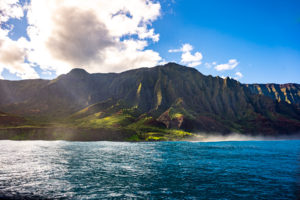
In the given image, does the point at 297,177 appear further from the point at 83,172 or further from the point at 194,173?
the point at 83,172

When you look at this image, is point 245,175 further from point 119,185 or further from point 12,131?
point 12,131

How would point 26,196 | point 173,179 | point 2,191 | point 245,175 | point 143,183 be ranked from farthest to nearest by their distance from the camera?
point 245,175 → point 173,179 → point 143,183 → point 2,191 → point 26,196

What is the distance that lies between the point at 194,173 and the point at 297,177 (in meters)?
22.0

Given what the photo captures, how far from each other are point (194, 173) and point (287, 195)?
19533 millimetres

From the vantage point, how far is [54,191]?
3123 cm

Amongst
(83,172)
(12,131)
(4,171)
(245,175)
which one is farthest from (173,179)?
(12,131)

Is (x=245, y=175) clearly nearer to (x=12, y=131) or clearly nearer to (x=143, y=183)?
(x=143, y=183)

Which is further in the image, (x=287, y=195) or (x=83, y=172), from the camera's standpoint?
(x=83, y=172)

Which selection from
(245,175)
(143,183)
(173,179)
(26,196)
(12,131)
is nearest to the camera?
(26,196)

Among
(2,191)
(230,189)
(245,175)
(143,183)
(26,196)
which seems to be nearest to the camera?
(26,196)

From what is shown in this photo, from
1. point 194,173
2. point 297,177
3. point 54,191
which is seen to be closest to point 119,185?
point 54,191

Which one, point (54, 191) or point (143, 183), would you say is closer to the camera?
point (54, 191)

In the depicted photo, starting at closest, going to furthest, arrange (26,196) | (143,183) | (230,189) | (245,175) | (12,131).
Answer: (26,196) < (230,189) < (143,183) < (245,175) < (12,131)

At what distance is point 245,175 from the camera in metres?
44.6
